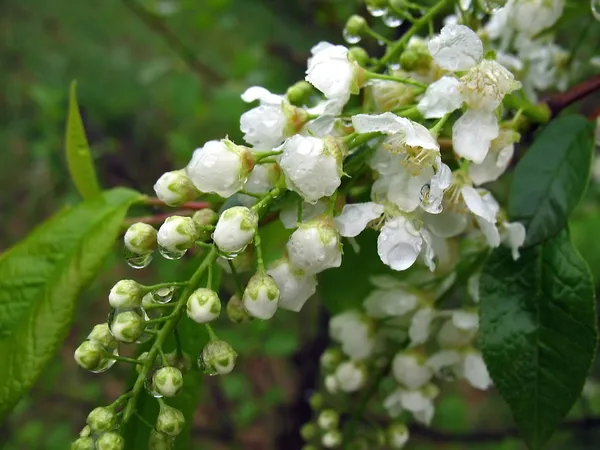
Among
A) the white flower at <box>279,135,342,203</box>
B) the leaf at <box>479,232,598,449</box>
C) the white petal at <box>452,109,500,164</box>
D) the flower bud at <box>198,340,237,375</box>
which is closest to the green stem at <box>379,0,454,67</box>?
the white petal at <box>452,109,500,164</box>

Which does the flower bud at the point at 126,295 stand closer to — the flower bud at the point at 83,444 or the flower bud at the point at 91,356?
the flower bud at the point at 91,356

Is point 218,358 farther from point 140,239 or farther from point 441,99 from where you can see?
point 441,99

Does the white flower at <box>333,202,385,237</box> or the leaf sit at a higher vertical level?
the white flower at <box>333,202,385,237</box>

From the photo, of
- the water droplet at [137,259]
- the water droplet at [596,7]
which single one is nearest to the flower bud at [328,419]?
the water droplet at [137,259]

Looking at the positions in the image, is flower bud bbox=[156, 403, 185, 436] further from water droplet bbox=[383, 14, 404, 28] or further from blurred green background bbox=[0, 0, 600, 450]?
blurred green background bbox=[0, 0, 600, 450]

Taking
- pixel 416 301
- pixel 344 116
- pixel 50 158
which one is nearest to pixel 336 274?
pixel 416 301

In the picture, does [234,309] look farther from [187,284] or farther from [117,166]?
[117,166]
